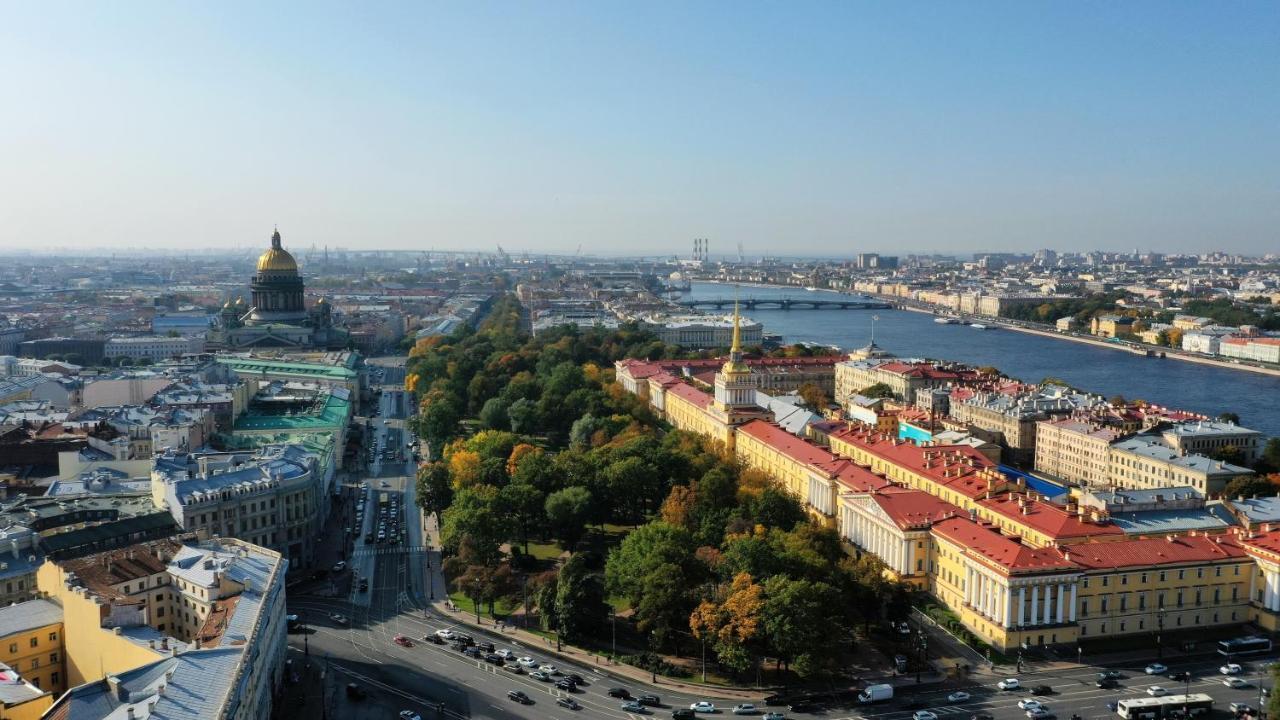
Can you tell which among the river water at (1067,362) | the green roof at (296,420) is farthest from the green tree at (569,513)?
the river water at (1067,362)

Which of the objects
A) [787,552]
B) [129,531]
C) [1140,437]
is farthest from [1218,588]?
[129,531]

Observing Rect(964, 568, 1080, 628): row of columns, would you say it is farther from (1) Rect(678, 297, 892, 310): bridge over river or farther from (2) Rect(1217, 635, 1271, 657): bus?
(1) Rect(678, 297, 892, 310): bridge over river

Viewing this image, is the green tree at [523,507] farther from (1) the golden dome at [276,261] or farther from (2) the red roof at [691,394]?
(1) the golden dome at [276,261]

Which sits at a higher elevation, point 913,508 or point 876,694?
point 913,508

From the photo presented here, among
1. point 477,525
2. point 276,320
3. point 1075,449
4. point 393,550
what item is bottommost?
point 393,550

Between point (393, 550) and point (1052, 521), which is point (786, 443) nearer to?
point (1052, 521)

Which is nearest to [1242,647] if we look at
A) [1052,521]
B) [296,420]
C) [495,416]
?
[1052,521]

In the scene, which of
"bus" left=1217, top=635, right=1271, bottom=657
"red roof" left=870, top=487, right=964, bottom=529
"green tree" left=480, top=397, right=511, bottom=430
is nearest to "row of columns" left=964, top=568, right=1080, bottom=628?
"bus" left=1217, top=635, right=1271, bottom=657
